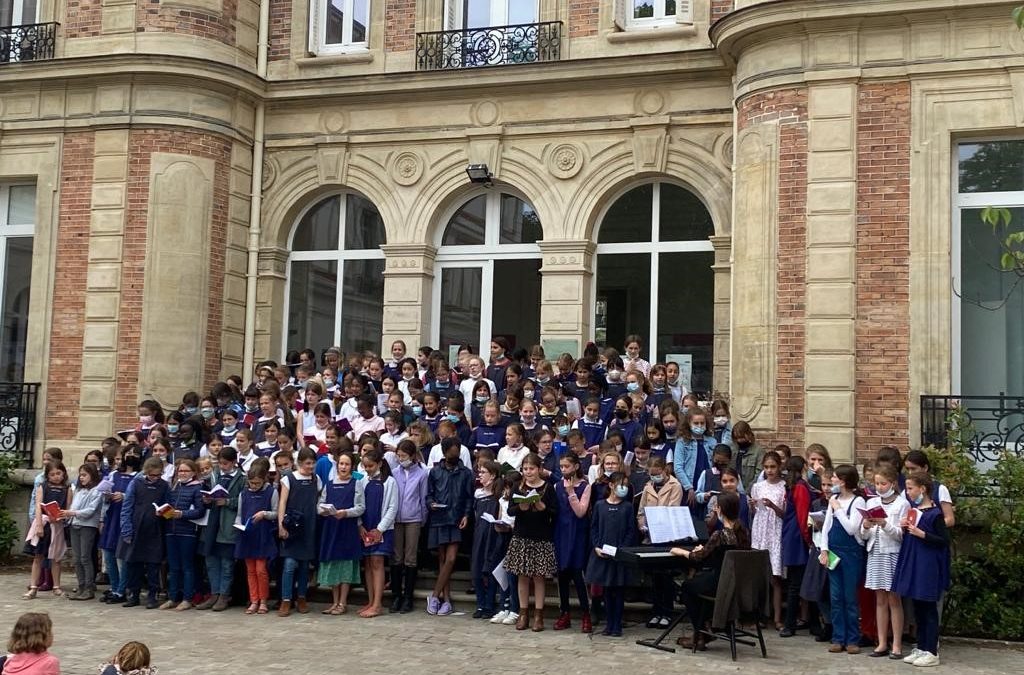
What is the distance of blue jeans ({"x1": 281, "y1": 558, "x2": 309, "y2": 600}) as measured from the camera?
11.4 meters

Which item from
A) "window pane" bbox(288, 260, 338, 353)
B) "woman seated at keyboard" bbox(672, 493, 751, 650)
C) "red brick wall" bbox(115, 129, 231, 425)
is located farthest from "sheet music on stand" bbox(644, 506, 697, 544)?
"window pane" bbox(288, 260, 338, 353)

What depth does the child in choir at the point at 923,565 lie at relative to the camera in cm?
942

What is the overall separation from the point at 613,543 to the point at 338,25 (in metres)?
9.61

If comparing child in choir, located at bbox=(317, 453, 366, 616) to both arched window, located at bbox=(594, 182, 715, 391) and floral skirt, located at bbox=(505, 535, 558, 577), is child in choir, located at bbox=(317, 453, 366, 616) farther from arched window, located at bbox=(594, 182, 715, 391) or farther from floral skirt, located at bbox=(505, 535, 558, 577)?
arched window, located at bbox=(594, 182, 715, 391)

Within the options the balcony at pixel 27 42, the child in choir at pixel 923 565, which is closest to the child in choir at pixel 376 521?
the child in choir at pixel 923 565

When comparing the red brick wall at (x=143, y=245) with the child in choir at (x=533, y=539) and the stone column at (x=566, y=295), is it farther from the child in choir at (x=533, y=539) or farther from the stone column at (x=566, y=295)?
the child in choir at (x=533, y=539)

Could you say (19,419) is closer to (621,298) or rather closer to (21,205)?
(21,205)

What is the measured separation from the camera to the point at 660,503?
34.3ft

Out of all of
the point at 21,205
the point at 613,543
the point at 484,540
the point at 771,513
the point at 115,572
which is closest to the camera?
the point at 613,543

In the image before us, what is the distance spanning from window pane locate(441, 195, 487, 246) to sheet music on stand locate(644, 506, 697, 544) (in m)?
7.19

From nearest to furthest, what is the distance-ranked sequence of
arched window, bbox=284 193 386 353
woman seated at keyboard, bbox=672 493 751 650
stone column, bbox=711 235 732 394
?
woman seated at keyboard, bbox=672 493 751 650, stone column, bbox=711 235 732 394, arched window, bbox=284 193 386 353

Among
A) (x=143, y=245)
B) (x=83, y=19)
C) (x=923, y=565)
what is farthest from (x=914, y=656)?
(x=83, y=19)

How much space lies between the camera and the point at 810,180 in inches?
508

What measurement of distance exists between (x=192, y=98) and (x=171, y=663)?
8858 millimetres
